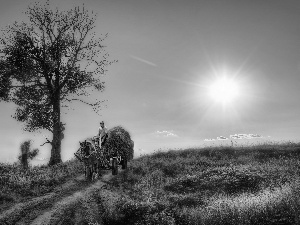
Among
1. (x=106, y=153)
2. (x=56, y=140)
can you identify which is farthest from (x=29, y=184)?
(x=56, y=140)

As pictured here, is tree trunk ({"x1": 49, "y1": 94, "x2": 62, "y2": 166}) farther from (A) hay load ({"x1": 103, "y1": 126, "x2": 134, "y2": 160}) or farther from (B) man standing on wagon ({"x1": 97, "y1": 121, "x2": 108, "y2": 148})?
(B) man standing on wagon ({"x1": 97, "y1": 121, "x2": 108, "y2": 148})

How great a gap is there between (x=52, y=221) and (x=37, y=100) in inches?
805

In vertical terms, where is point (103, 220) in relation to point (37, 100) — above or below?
below

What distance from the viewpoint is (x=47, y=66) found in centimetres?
3092

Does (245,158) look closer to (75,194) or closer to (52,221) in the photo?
(75,194)

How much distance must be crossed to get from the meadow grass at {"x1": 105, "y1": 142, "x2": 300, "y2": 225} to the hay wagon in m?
1.09

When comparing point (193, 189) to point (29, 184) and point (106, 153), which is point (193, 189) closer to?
point (106, 153)

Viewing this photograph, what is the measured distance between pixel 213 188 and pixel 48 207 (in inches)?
369

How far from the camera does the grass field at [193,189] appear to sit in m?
11.0

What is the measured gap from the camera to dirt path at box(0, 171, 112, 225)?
1275cm

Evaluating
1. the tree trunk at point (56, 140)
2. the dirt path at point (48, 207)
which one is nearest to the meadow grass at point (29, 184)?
the dirt path at point (48, 207)

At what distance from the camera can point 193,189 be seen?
747 inches

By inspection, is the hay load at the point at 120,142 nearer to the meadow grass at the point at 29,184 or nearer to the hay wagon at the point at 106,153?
the hay wagon at the point at 106,153

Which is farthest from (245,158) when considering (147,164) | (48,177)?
Result: (48,177)
